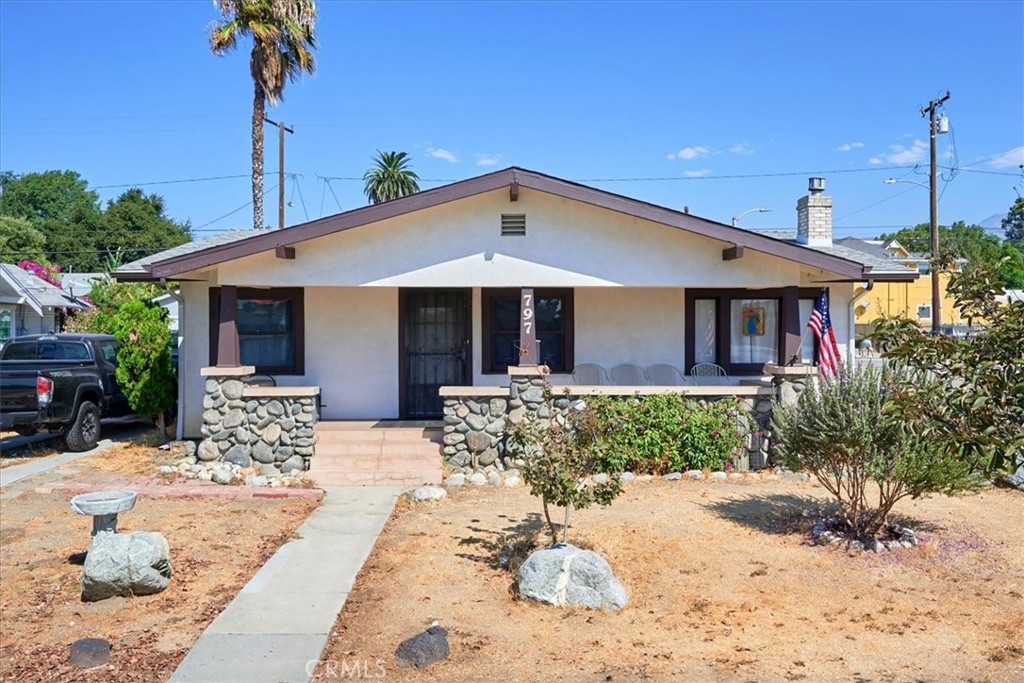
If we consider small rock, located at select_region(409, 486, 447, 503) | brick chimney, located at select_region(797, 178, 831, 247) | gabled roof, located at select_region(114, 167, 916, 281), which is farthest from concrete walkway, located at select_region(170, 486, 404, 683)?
brick chimney, located at select_region(797, 178, 831, 247)

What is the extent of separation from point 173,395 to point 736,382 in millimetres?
9114

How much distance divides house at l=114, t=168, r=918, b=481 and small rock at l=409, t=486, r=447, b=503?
8.24 feet

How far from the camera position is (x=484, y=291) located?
12531 mm

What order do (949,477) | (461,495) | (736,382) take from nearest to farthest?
1. (949,477)
2. (461,495)
3. (736,382)

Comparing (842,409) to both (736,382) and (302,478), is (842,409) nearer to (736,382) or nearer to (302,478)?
(736,382)

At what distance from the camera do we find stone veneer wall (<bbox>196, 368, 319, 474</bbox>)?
35.1 feet

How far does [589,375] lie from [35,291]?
2046 cm

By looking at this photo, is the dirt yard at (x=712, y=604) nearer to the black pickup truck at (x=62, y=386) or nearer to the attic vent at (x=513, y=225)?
the attic vent at (x=513, y=225)

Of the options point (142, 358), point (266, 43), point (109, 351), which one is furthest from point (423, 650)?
point (266, 43)

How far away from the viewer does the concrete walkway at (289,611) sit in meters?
4.70

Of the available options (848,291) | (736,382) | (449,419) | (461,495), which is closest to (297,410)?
(449,419)

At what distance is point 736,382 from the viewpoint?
12586 mm

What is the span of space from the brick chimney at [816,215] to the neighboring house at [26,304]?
21392 millimetres

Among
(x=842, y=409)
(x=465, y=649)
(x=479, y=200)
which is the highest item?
(x=479, y=200)
